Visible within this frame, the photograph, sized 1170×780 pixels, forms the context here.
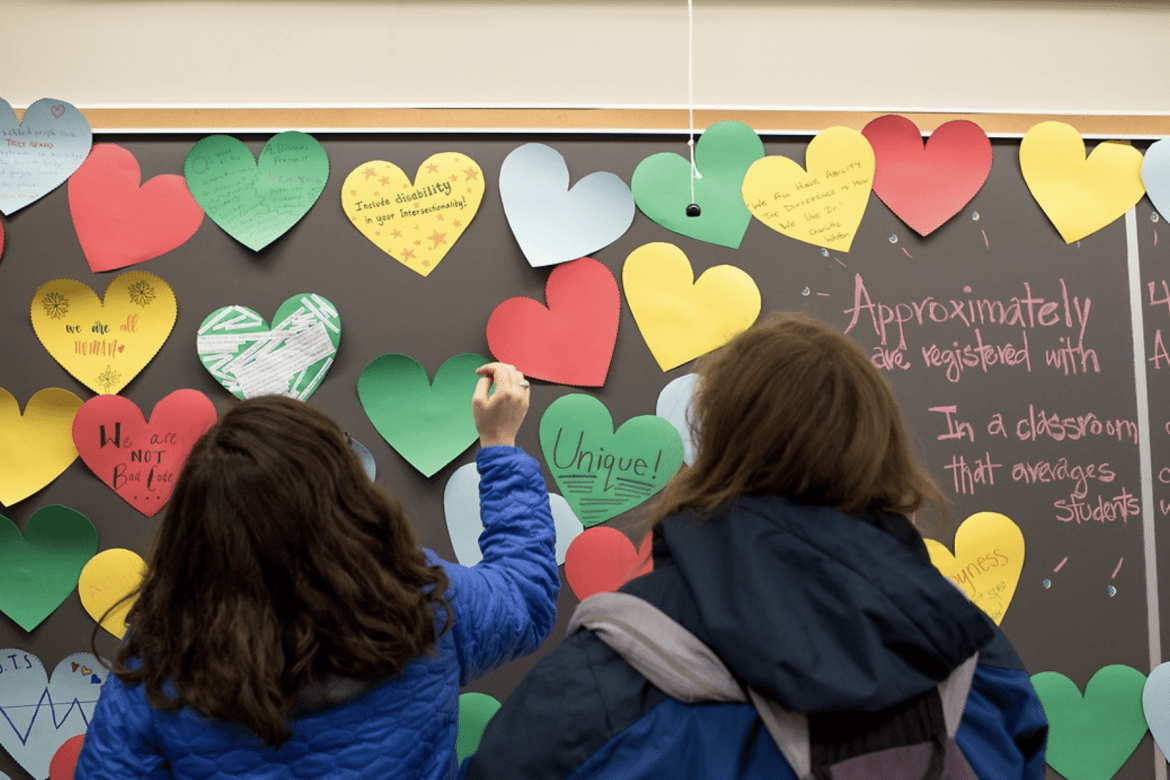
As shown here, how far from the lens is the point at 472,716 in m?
1.46

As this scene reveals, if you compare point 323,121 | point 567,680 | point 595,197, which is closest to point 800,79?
point 595,197

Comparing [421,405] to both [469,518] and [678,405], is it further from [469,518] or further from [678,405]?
[678,405]

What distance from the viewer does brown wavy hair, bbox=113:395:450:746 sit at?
818mm

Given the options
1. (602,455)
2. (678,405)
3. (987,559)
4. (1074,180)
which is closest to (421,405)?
(602,455)

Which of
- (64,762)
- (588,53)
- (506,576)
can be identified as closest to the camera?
(506,576)

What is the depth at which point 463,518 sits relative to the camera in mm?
1470

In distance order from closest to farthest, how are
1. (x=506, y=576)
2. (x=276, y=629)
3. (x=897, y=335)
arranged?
1. (x=276, y=629)
2. (x=506, y=576)
3. (x=897, y=335)

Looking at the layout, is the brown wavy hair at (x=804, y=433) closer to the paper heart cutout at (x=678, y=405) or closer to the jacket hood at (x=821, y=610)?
the jacket hood at (x=821, y=610)

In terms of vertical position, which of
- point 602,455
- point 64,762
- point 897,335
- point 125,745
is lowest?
point 64,762

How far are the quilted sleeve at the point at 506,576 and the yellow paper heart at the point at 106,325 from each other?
28.6 inches

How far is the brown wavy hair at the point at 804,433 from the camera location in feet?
2.63

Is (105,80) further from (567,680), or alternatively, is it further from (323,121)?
(567,680)

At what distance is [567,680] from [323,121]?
1.13 meters

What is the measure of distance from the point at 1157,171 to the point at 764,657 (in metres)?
1.37
